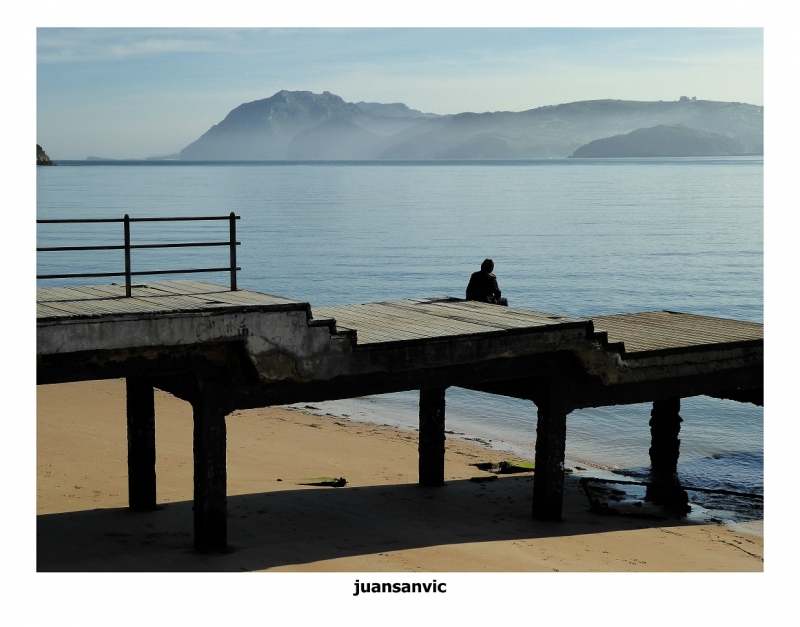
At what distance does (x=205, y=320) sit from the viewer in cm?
1292

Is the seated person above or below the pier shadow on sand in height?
above

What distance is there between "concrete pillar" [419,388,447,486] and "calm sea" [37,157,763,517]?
5.13 metres

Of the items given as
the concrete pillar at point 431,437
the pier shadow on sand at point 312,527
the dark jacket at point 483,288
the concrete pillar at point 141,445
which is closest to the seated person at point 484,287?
the dark jacket at point 483,288

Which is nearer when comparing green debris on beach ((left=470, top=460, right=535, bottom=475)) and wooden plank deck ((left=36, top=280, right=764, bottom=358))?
wooden plank deck ((left=36, top=280, right=764, bottom=358))

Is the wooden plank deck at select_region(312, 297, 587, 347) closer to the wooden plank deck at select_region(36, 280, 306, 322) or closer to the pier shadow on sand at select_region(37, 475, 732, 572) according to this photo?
the wooden plank deck at select_region(36, 280, 306, 322)

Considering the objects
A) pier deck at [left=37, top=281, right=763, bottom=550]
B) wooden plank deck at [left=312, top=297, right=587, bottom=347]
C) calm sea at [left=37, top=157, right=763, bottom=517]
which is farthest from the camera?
calm sea at [left=37, top=157, right=763, bottom=517]

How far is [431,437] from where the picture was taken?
19156 mm

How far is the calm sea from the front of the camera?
27969 millimetres

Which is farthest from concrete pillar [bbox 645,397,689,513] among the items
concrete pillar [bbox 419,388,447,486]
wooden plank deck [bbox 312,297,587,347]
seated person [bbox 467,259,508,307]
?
wooden plank deck [bbox 312,297,587,347]

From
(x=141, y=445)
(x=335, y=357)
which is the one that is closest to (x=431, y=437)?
(x=141, y=445)

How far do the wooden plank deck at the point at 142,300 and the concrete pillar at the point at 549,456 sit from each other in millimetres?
4533

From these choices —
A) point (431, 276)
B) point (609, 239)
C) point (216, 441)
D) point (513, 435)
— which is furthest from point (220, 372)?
point (609, 239)

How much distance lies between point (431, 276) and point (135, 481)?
4195 cm

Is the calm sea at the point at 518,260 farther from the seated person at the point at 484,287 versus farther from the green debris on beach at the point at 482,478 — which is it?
the seated person at the point at 484,287
